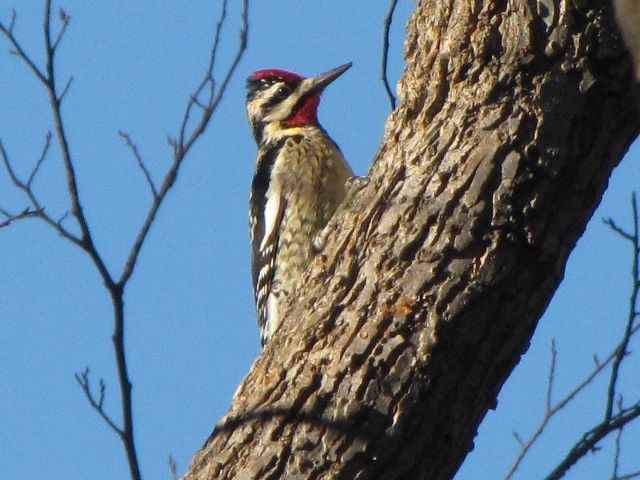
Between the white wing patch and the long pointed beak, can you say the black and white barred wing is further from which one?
the long pointed beak

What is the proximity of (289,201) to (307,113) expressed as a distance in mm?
914

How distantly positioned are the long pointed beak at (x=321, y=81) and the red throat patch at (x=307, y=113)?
5 cm

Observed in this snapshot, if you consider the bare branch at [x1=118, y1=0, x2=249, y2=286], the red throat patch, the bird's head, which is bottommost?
the bare branch at [x1=118, y1=0, x2=249, y2=286]

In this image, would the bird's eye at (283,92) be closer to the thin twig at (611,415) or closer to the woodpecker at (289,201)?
the woodpecker at (289,201)

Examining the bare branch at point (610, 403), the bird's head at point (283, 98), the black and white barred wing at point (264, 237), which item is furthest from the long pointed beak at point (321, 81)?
the bare branch at point (610, 403)

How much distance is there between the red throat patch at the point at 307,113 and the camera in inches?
218

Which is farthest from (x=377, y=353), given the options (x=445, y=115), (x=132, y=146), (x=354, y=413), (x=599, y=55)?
(x=132, y=146)

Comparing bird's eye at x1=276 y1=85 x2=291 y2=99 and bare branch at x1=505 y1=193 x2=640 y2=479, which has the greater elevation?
bird's eye at x1=276 y1=85 x2=291 y2=99

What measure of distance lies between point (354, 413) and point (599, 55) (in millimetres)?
1132

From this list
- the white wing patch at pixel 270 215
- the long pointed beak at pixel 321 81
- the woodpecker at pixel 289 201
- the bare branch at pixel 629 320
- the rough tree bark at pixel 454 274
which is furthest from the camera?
the long pointed beak at pixel 321 81

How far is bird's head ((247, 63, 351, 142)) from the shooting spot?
5.54m

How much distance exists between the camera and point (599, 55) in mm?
2451

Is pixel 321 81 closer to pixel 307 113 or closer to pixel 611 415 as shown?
pixel 307 113

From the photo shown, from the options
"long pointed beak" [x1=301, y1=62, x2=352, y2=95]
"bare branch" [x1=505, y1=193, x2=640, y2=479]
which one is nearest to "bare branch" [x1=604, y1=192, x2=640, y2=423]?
"bare branch" [x1=505, y1=193, x2=640, y2=479]
